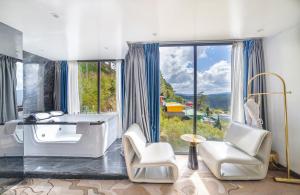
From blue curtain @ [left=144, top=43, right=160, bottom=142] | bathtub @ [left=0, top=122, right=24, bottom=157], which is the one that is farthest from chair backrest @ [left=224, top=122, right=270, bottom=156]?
bathtub @ [left=0, top=122, right=24, bottom=157]

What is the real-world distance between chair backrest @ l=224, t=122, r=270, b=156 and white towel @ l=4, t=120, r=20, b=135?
3.66 meters

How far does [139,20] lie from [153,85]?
143 cm

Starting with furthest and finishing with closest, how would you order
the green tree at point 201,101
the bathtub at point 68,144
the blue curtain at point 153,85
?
1. the green tree at point 201,101
2. the blue curtain at point 153,85
3. the bathtub at point 68,144

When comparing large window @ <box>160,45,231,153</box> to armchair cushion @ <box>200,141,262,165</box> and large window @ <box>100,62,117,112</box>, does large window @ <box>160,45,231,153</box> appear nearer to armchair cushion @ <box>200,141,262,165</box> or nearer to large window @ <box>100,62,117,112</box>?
armchair cushion @ <box>200,141,262,165</box>

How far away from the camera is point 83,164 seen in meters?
2.96

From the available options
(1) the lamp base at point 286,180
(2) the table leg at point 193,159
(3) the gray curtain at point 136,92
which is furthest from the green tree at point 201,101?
(1) the lamp base at point 286,180

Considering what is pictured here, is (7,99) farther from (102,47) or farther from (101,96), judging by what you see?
(101,96)

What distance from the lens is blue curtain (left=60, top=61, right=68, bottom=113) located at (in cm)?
466

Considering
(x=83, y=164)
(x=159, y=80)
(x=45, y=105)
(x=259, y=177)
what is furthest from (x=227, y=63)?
(x=45, y=105)

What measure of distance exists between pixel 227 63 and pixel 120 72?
2659 millimetres

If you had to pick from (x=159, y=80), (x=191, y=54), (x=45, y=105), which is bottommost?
(x=45, y=105)

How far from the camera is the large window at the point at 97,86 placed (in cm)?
468

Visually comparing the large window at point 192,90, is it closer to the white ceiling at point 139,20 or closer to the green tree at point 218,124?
the green tree at point 218,124

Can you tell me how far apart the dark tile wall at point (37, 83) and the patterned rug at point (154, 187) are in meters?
1.92
